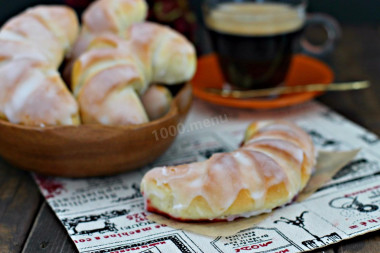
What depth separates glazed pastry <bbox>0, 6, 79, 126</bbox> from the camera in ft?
2.69

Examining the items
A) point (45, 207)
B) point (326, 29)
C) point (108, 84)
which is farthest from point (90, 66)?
point (326, 29)

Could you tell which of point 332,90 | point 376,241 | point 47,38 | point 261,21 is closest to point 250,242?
point 376,241

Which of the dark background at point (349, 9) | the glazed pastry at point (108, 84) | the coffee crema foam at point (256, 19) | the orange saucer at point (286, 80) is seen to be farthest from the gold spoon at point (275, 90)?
the dark background at point (349, 9)

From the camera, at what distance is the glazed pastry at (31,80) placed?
0.82 m

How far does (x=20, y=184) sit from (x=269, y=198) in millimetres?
463

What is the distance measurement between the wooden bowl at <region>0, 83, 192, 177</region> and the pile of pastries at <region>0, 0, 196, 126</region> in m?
0.03

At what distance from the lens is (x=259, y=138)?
0.88 m

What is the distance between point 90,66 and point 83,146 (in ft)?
0.49

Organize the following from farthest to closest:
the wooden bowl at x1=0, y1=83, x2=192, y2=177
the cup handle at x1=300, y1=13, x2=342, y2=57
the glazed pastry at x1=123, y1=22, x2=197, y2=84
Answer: the cup handle at x1=300, y1=13, x2=342, y2=57
the glazed pastry at x1=123, y1=22, x2=197, y2=84
the wooden bowl at x1=0, y1=83, x2=192, y2=177

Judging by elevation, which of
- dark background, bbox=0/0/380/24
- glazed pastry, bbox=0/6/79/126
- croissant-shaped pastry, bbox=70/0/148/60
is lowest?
dark background, bbox=0/0/380/24

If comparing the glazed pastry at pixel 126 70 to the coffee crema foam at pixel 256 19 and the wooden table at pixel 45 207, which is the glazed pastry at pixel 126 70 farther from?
the coffee crema foam at pixel 256 19

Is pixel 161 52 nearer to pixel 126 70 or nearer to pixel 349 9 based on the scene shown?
pixel 126 70

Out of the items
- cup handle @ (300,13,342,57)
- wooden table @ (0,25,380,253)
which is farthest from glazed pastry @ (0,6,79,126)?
cup handle @ (300,13,342,57)

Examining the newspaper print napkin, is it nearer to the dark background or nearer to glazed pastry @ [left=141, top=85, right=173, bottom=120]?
glazed pastry @ [left=141, top=85, right=173, bottom=120]
